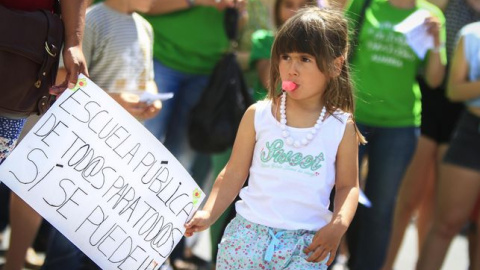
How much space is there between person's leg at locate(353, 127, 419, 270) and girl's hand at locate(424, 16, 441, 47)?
1.74 feet

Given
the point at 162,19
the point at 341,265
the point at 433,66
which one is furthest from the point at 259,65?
the point at 341,265

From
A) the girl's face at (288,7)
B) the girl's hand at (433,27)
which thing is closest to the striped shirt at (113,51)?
the girl's face at (288,7)

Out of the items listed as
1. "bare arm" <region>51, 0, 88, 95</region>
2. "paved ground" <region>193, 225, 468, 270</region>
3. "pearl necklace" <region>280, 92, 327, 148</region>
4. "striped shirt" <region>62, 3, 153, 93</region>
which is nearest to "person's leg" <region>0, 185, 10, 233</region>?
"paved ground" <region>193, 225, 468, 270</region>

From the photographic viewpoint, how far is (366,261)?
5281 mm

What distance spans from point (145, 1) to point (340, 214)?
65.8 inches

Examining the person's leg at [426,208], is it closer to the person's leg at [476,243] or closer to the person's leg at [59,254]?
the person's leg at [476,243]

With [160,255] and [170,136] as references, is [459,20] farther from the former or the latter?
[160,255]

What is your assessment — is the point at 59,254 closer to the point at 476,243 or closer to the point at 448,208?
the point at 448,208

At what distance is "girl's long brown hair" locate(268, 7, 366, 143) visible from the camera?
3.33m

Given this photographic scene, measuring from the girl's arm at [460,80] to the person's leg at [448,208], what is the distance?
1.30ft

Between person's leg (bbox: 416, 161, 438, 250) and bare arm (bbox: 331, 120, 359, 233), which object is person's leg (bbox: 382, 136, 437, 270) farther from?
bare arm (bbox: 331, 120, 359, 233)

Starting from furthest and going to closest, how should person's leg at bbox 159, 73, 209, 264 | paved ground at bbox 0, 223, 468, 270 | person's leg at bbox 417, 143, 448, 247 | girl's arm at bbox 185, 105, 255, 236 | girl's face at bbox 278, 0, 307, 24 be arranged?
paved ground at bbox 0, 223, 468, 270
person's leg at bbox 417, 143, 448, 247
person's leg at bbox 159, 73, 209, 264
girl's face at bbox 278, 0, 307, 24
girl's arm at bbox 185, 105, 255, 236

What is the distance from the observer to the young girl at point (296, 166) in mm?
3266

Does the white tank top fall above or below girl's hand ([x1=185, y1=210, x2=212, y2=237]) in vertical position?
above
